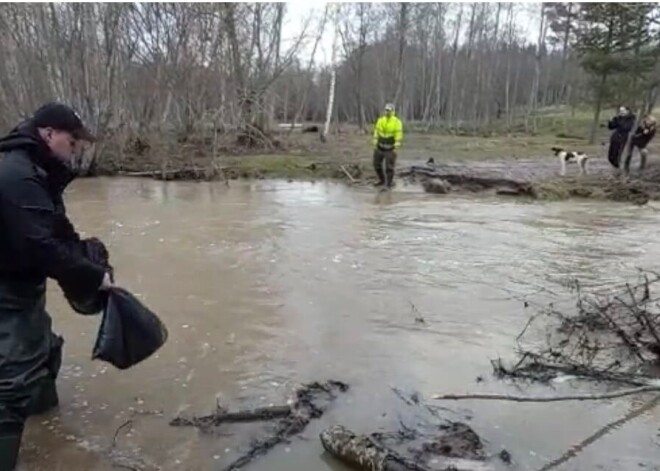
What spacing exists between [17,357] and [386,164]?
13.8 metres

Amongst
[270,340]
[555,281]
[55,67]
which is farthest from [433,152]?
[270,340]

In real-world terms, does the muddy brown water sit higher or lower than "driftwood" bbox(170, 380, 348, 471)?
lower

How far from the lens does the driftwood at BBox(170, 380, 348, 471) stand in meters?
4.00

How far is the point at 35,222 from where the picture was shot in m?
3.43

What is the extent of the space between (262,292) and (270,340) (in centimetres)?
156

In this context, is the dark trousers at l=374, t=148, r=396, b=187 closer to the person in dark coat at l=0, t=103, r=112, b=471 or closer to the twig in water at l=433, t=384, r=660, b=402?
the twig in water at l=433, t=384, r=660, b=402

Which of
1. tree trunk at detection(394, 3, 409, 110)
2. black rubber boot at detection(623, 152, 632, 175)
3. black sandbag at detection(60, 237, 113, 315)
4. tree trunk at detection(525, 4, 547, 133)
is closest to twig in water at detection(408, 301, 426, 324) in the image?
black sandbag at detection(60, 237, 113, 315)

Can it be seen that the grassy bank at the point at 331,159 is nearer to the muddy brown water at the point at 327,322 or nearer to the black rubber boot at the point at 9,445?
the muddy brown water at the point at 327,322

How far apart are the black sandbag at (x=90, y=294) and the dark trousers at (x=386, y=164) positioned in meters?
13.1

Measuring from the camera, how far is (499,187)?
1697cm

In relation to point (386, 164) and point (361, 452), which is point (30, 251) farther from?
point (386, 164)

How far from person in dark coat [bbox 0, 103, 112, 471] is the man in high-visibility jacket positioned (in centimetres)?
1273

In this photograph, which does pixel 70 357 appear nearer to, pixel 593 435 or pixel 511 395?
pixel 511 395

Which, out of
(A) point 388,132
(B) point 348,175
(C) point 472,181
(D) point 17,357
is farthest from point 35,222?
(B) point 348,175
